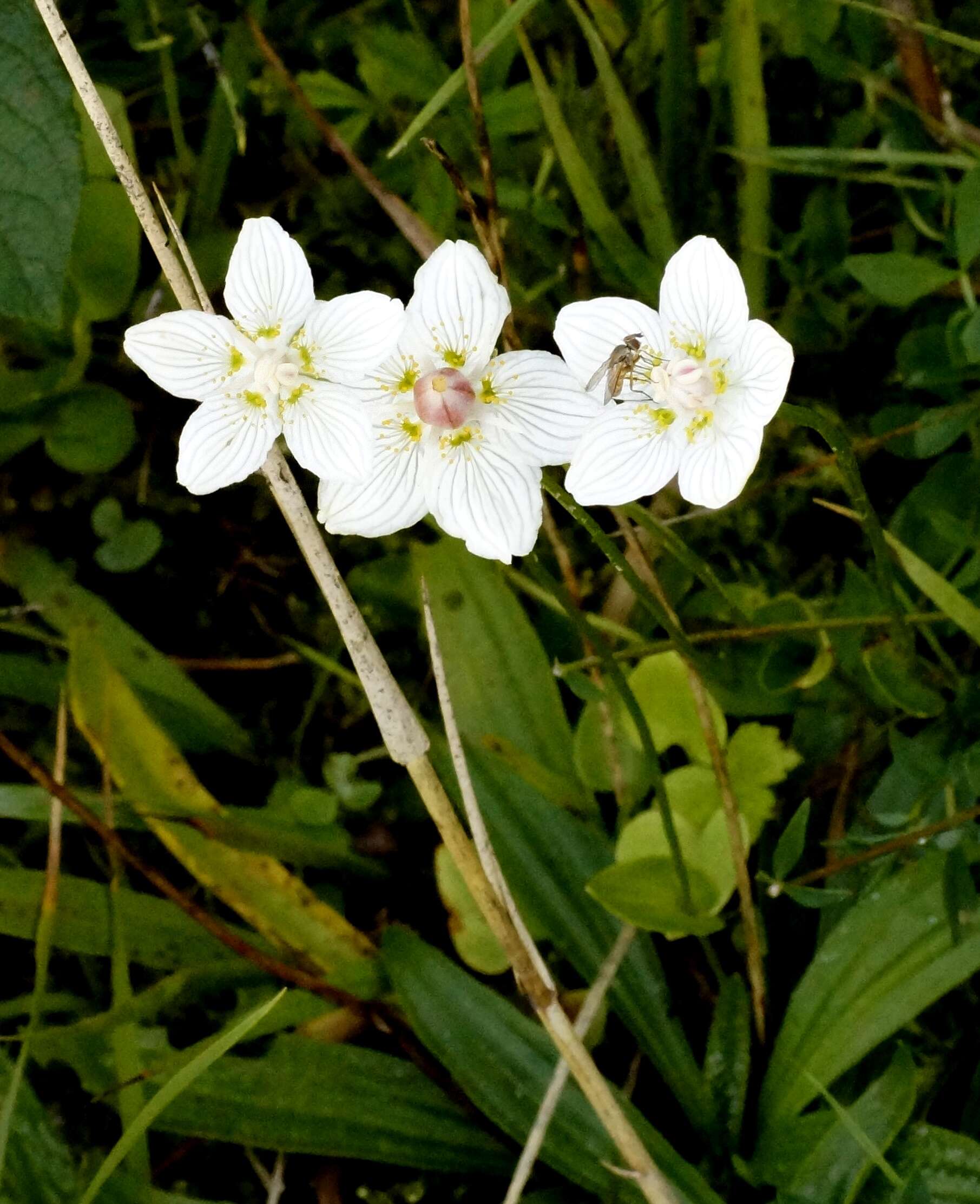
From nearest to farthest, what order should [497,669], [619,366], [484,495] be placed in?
[619,366] → [484,495] → [497,669]

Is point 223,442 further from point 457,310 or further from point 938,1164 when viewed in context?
point 938,1164

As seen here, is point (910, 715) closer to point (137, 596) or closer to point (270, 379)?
point (270, 379)

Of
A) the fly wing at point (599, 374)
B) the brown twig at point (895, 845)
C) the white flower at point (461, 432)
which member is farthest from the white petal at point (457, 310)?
the brown twig at point (895, 845)

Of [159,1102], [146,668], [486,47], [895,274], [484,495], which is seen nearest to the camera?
[484,495]

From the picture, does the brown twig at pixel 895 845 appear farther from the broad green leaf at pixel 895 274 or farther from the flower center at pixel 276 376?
the flower center at pixel 276 376

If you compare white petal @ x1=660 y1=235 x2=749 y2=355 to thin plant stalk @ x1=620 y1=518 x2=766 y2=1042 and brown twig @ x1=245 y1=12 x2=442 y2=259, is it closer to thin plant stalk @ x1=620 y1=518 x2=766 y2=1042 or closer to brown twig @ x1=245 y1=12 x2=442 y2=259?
thin plant stalk @ x1=620 y1=518 x2=766 y2=1042

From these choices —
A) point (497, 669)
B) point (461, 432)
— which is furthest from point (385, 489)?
point (497, 669)
